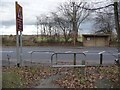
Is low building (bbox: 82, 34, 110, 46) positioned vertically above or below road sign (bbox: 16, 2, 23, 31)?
below

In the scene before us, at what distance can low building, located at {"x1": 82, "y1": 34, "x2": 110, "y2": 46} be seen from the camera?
40.7 metres

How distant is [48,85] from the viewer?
7648 mm

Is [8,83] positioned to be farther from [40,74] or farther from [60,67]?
[60,67]

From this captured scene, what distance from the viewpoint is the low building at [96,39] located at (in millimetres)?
40656

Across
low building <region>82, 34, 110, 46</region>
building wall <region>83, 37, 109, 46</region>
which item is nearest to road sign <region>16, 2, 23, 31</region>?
low building <region>82, 34, 110, 46</region>

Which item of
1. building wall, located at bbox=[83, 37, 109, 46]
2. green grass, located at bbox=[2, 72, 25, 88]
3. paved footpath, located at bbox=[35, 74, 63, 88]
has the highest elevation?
building wall, located at bbox=[83, 37, 109, 46]

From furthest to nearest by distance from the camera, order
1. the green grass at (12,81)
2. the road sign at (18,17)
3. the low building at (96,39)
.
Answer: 1. the low building at (96,39)
2. the road sign at (18,17)
3. the green grass at (12,81)

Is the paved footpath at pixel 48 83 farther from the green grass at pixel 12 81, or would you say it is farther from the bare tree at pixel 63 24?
the bare tree at pixel 63 24

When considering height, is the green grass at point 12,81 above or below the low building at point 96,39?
below

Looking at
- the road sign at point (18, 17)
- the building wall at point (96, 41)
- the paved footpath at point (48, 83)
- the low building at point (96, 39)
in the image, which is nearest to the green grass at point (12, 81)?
the paved footpath at point (48, 83)

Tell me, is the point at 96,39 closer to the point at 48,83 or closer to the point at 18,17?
the point at 18,17

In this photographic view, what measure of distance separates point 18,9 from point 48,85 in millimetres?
5279

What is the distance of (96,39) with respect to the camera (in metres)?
41.5

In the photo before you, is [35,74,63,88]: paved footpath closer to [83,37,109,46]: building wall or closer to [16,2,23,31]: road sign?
[16,2,23,31]: road sign
